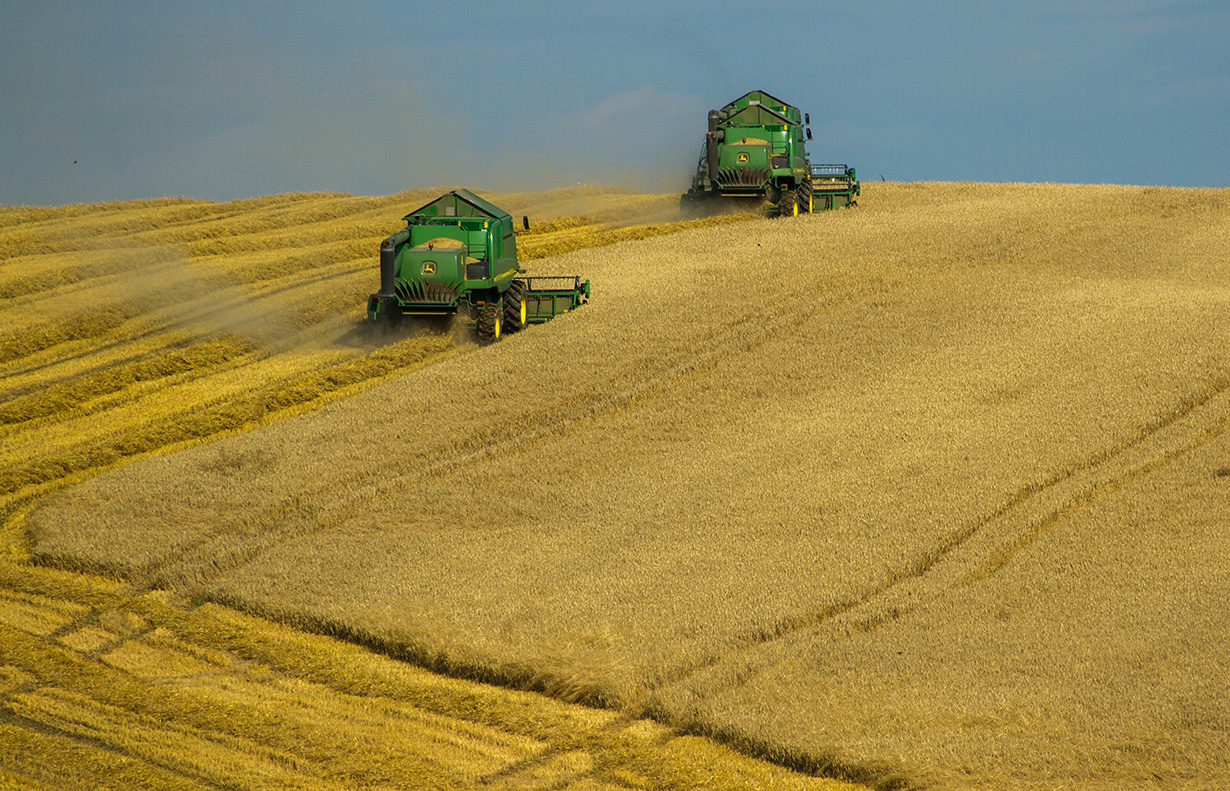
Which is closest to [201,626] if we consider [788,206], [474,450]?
[474,450]

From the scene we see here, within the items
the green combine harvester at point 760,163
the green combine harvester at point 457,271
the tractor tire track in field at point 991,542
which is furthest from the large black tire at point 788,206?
the tractor tire track in field at point 991,542

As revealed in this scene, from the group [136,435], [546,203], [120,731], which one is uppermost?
[546,203]

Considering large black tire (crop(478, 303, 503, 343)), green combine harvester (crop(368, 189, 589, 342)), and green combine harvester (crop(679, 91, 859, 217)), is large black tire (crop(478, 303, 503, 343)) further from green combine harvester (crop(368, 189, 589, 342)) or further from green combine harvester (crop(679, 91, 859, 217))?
green combine harvester (crop(679, 91, 859, 217))

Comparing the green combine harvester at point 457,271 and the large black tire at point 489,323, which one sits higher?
the green combine harvester at point 457,271

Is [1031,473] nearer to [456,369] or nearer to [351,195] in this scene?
[456,369]

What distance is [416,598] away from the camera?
45.4 ft

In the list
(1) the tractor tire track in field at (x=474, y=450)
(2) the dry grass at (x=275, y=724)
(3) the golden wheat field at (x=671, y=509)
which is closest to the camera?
(2) the dry grass at (x=275, y=724)

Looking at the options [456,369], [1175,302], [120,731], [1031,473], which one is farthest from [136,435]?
[1175,302]

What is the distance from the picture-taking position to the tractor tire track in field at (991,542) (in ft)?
40.1

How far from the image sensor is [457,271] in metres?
23.5

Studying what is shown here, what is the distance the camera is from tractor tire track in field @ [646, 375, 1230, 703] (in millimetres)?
12234

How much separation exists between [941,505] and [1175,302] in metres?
12.1

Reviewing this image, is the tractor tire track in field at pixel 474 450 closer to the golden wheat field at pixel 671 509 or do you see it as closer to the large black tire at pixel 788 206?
the golden wheat field at pixel 671 509

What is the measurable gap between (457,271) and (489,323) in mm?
1300
